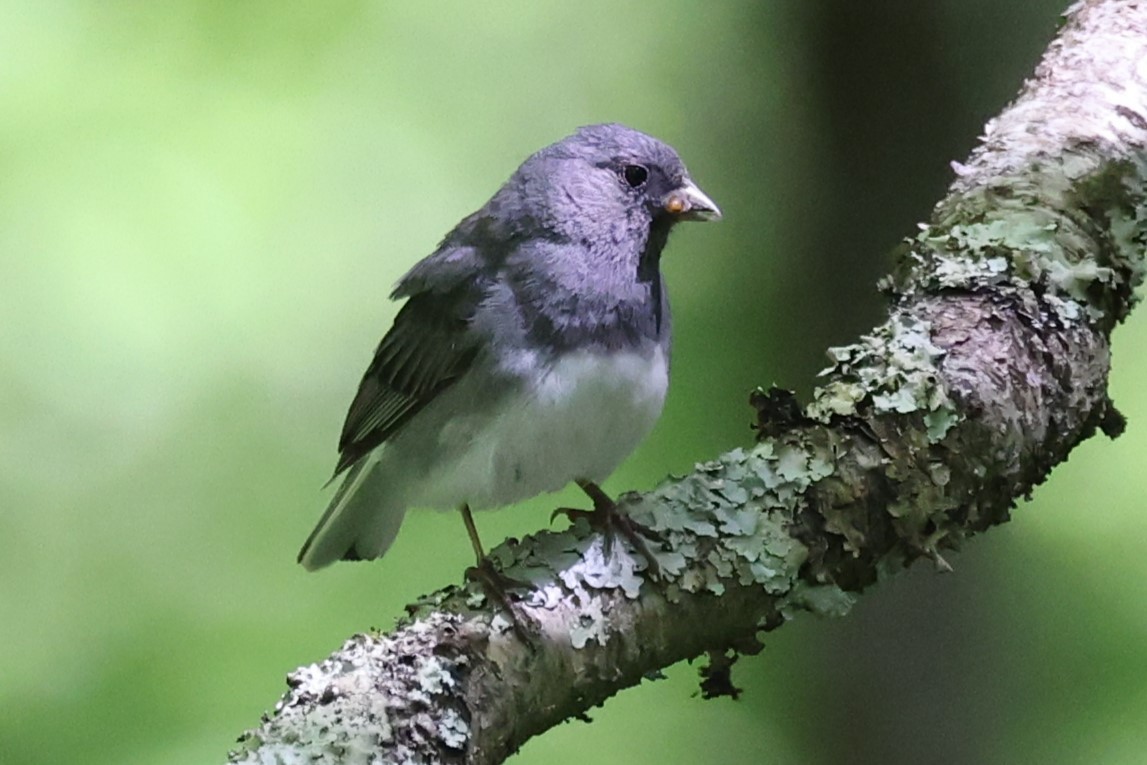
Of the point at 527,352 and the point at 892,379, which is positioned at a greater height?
the point at 527,352

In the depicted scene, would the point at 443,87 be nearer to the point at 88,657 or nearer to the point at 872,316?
the point at 872,316

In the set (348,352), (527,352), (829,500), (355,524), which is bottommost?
(829,500)

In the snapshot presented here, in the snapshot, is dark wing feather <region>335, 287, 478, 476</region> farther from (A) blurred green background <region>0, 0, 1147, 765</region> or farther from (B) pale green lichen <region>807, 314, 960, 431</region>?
(A) blurred green background <region>0, 0, 1147, 765</region>

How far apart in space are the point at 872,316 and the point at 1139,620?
871 mm

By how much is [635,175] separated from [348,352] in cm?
109

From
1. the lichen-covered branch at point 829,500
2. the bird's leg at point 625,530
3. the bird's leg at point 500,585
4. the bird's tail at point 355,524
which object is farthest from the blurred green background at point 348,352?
the bird's leg at point 500,585

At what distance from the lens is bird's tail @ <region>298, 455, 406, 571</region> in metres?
1.65

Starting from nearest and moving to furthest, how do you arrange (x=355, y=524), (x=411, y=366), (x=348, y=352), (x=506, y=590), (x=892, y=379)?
(x=506, y=590), (x=892, y=379), (x=411, y=366), (x=355, y=524), (x=348, y=352)

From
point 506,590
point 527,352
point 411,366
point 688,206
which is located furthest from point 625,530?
point 688,206

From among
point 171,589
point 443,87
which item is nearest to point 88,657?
point 171,589

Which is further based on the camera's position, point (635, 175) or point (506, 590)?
point (635, 175)

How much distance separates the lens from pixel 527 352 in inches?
55.5

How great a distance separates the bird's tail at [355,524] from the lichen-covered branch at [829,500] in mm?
446

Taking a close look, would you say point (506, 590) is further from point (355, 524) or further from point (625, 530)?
point (355, 524)
